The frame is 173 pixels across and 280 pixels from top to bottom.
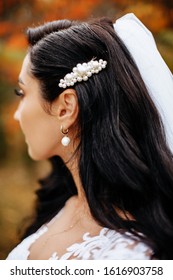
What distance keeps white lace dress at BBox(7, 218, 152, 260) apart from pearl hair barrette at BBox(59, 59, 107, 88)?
0.38 meters

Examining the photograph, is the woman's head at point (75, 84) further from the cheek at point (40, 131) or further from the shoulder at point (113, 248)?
the shoulder at point (113, 248)

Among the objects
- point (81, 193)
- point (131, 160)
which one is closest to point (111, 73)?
point (131, 160)

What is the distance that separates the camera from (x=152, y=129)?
1069 mm

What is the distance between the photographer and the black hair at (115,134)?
1.03 meters

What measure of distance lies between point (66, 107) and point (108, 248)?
1.22 ft

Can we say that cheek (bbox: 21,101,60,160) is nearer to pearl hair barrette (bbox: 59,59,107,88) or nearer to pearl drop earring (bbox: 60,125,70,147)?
pearl drop earring (bbox: 60,125,70,147)

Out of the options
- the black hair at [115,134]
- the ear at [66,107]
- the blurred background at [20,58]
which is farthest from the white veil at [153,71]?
the blurred background at [20,58]

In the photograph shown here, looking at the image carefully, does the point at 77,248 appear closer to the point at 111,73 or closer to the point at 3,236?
the point at 111,73

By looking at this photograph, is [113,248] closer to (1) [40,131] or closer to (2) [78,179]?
(2) [78,179]

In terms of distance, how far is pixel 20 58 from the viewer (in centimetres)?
179

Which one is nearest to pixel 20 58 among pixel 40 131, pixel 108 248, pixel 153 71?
pixel 40 131

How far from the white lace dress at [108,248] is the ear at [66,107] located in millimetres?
294

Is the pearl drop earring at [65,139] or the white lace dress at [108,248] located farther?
the pearl drop earring at [65,139]

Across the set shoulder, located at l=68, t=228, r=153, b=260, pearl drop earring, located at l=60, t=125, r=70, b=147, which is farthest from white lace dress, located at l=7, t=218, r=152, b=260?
pearl drop earring, located at l=60, t=125, r=70, b=147
